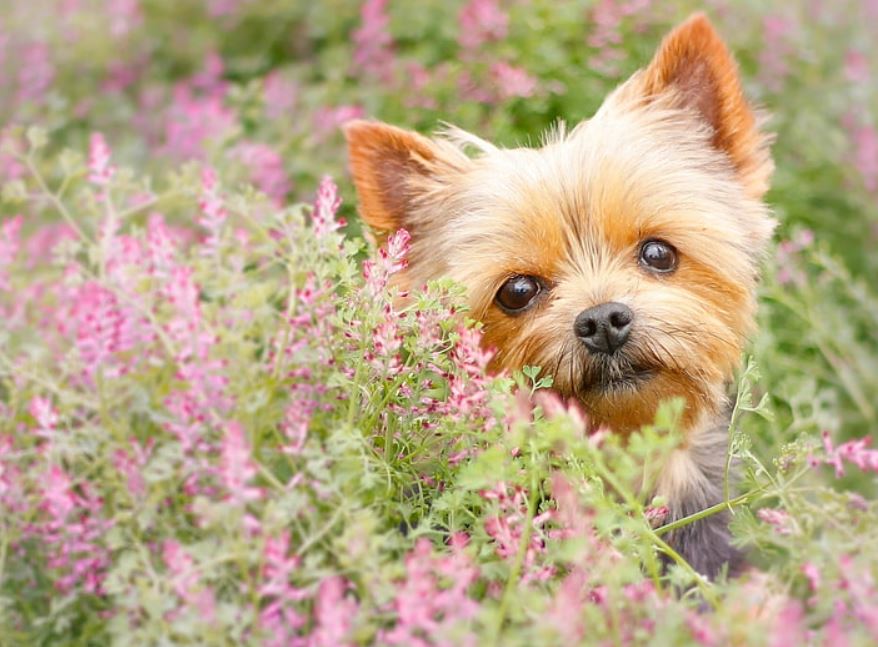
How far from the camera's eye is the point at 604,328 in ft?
9.27

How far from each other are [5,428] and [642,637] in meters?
1.77

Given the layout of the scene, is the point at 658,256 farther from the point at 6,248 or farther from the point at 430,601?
the point at 6,248

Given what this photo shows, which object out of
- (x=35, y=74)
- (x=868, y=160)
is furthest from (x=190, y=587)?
(x=35, y=74)

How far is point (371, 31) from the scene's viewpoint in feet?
17.5

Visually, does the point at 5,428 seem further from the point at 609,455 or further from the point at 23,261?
the point at 609,455

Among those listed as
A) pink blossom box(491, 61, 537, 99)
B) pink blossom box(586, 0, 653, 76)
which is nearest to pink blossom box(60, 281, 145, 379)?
pink blossom box(491, 61, 537, 99)

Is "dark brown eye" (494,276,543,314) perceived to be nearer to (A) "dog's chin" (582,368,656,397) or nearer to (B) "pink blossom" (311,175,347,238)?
(A) "dog's chin" (582,368,656,397)

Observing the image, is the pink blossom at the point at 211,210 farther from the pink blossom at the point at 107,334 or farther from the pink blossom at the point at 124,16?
the pink blossom at the point at 124,16

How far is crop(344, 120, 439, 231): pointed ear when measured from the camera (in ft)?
10.6

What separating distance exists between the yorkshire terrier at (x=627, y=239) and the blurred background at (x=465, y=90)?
0.35 metres

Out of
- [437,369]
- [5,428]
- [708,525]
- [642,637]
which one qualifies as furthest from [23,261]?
[642,637]

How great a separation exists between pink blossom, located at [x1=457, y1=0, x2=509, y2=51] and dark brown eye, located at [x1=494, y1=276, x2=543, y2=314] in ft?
6.87

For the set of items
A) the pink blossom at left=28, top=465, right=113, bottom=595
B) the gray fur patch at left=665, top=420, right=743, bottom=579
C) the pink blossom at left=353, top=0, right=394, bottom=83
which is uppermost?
the pink blossom at left=353, top=0, right=394, bottom=83

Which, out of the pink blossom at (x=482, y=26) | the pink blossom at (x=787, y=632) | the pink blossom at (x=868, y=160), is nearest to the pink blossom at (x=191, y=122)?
the pink blossom at (x=482, y=26)
